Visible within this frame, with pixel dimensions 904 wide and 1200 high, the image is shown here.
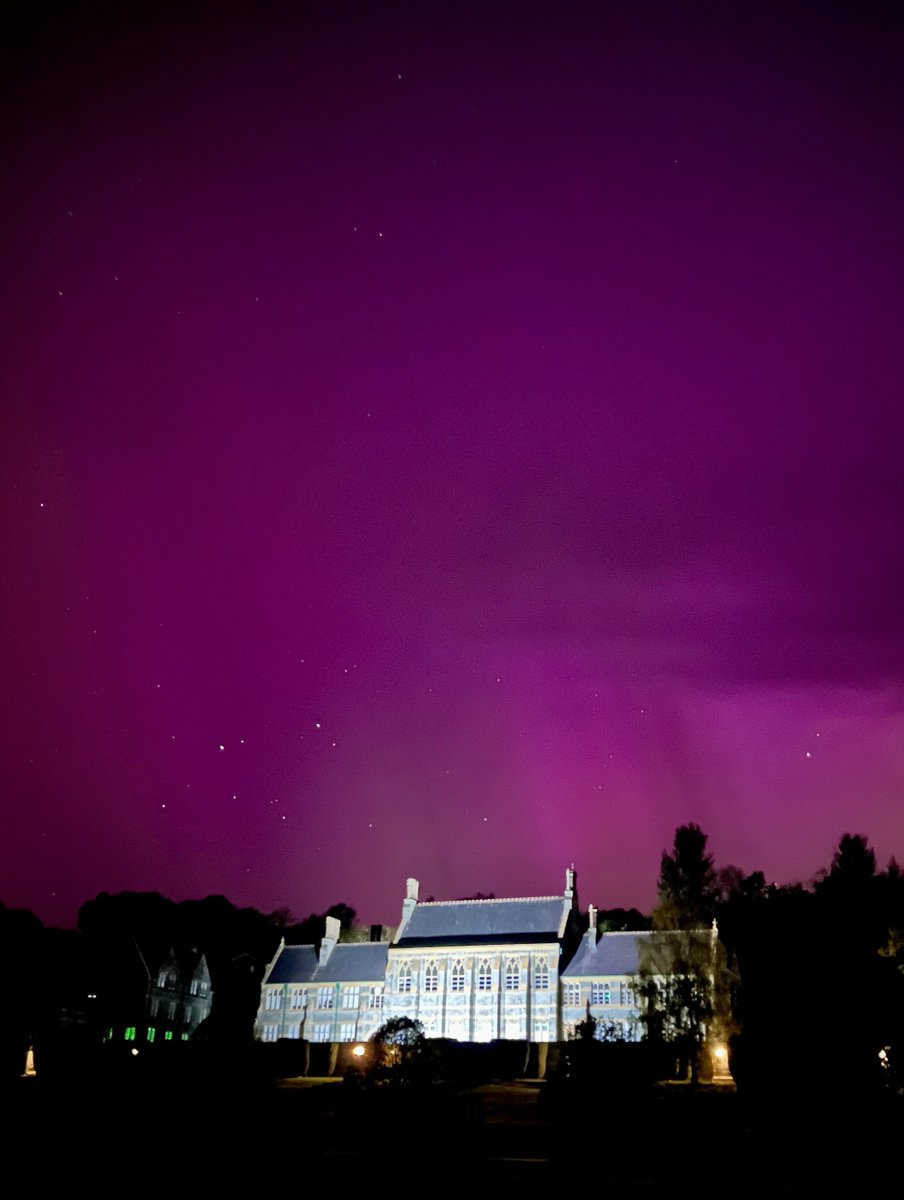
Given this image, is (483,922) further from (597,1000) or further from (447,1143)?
(447,1143)

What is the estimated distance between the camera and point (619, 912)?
105 meters

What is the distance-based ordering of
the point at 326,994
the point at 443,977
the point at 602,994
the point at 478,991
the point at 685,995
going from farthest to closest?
the point at 326,994, the point at 443,977, the point at 478,991, the point at 602,994, the point at 685,995

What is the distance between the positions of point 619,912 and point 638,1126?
266 feet

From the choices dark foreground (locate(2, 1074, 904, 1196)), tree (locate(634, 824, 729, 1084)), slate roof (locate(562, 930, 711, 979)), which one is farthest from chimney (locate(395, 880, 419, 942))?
dark foreground (locate(2, 1074, 904, 1196))

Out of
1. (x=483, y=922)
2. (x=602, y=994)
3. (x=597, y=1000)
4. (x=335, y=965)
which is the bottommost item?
(x=597, y=1000)

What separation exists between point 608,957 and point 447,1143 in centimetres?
5934

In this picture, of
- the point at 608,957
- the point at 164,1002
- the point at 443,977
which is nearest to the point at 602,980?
the point at 608,957

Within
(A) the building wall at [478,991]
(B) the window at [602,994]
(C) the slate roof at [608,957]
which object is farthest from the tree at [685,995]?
(A) the building wall at [478,991]

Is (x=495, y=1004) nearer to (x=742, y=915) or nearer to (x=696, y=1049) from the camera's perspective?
(x=742, y=915)

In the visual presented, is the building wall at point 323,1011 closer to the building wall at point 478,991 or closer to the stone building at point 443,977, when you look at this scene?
the stone building at point 443,977

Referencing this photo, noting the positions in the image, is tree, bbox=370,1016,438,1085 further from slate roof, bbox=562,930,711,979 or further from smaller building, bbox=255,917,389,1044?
smaller building, bbox=255,917,389,1044

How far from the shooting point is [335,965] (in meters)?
85.2

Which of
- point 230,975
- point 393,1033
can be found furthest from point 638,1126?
point 230,975

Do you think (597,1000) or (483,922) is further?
(483,922)
